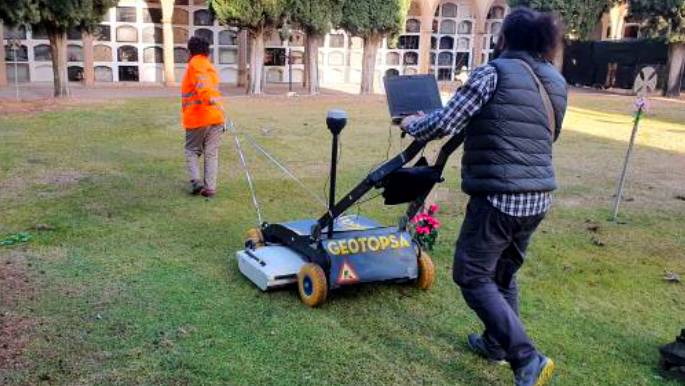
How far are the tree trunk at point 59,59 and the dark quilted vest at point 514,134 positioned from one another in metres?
13.3

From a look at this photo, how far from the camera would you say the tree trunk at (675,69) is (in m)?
20.9

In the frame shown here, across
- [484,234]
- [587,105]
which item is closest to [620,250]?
[484,234]

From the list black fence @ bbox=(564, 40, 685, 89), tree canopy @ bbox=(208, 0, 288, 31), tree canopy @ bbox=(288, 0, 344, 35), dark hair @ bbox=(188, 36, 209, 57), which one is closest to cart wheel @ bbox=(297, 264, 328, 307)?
dark hair @ bbox=(188, 36, 209, 57)

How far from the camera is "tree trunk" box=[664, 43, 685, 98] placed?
20938mm

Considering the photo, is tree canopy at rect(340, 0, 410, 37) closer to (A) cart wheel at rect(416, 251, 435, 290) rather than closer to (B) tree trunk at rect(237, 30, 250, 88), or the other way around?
(B) tree trunk at rect(237, 30, 250, 88)

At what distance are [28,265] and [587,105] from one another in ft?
55.8

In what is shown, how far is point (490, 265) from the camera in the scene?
108 inches

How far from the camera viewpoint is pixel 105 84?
20.2 meters

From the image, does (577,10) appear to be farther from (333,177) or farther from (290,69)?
(333,177)

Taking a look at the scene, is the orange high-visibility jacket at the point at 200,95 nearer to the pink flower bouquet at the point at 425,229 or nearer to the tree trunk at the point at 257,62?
the pink flower bouquet at the point at 425,229

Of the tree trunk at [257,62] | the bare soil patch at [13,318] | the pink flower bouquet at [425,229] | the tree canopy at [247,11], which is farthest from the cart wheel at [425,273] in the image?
the tree trunk at [257,62]

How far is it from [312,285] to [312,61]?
51.5ft

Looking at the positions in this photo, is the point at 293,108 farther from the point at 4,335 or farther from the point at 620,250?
the point at 4,335

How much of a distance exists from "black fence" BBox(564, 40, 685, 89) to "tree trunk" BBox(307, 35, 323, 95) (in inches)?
467
